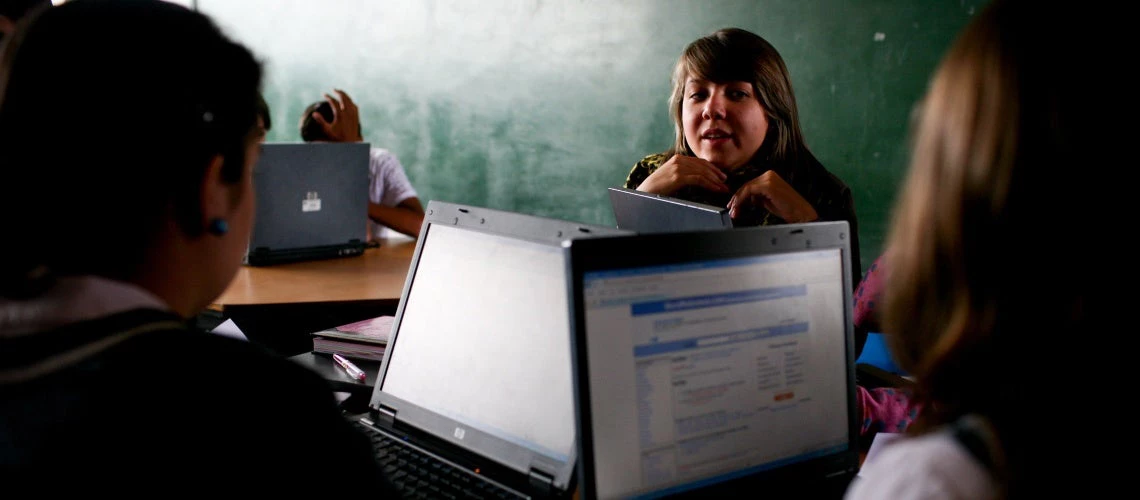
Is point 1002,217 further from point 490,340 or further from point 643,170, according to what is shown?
point 643,170

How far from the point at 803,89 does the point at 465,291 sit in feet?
7.43

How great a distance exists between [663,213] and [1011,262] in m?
0.74

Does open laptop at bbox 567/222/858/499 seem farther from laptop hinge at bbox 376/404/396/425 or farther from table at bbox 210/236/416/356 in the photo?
table at bbox 210/236/416/356

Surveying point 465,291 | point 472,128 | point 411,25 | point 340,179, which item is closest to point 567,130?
point 472,128

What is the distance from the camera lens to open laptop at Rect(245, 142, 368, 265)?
8.03 feet

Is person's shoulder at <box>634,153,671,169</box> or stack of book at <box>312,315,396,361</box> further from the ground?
person's shoulder at <box>634,153,671,169</box>

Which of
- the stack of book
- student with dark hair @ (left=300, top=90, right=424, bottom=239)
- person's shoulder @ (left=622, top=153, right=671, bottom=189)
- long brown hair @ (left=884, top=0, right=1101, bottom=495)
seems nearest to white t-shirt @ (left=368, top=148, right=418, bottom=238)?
student with dark hair @ (left=300, top=90, right=424, bottom=239)

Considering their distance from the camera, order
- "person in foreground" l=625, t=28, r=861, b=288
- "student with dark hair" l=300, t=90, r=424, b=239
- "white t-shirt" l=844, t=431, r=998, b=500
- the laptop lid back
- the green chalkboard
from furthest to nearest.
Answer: "student with dark hair" l=300, t=90, r=424, b=239, the green chalkboard, the laptop lid back, "person in foreground" l=625, t=28, r=861, b=288, "white t-shirt" l=844, t=431, r=998, b=500

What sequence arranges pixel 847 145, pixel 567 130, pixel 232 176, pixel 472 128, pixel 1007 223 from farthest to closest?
pixel 472 128 → pixel 567 130 → pixel 847 145 → pixel 232 176 → pixel 1007 223

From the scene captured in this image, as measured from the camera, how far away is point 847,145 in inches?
115

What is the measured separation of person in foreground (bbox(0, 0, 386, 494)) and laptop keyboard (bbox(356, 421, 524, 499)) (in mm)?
277

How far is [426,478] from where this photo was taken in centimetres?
98

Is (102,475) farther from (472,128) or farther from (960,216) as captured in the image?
(472,128)

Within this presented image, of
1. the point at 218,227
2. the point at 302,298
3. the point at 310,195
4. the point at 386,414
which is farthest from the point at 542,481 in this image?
the point at 310,195
